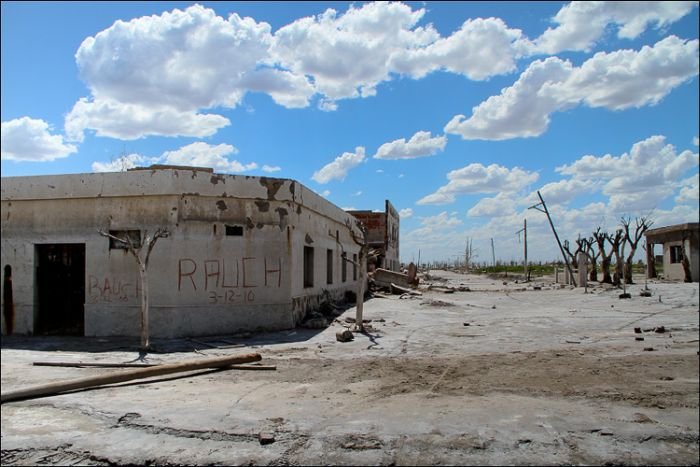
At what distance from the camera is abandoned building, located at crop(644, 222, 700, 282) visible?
1101 inches

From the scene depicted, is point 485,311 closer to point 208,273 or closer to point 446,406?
point 208,273

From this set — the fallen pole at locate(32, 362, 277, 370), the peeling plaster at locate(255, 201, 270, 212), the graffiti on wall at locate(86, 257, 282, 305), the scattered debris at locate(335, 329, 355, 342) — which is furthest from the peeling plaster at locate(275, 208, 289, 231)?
the fallen pole at locate(32, 362, 277, 370)

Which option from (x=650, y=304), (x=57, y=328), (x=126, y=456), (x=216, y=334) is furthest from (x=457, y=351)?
(x=57, y=328)

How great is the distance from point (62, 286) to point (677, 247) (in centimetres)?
3170

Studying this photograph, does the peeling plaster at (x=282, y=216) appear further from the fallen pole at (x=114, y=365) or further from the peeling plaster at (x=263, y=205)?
the fallen pole at (x=114, y=365)

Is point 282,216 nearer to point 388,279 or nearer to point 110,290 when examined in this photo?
point 110,290

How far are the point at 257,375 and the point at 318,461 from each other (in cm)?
378

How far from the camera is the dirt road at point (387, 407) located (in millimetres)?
4875

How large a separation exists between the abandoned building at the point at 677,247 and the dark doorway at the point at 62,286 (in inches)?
1070

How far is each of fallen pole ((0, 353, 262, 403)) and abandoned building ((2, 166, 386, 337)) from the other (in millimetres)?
4241

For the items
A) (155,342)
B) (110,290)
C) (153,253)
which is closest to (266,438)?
(155,342)

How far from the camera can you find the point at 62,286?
44.6ft

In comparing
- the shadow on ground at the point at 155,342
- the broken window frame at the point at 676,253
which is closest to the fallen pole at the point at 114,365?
the shadow on ground at the point at 155,342

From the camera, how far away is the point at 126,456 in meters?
4.94
